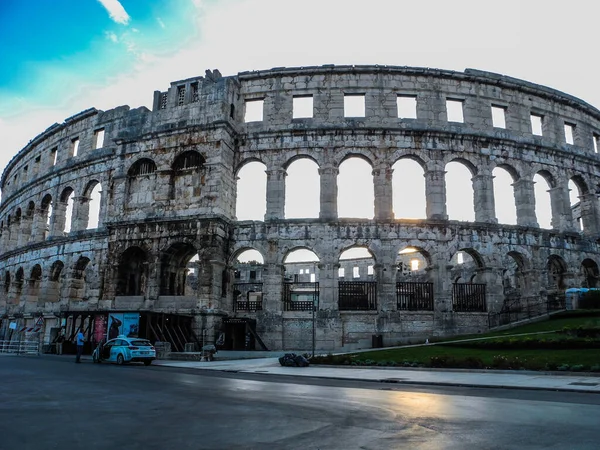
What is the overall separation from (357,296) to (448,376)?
39.5 feet

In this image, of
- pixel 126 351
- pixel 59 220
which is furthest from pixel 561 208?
pixel 59 220

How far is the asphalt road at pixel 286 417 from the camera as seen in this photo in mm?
5617

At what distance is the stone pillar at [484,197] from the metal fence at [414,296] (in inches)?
216

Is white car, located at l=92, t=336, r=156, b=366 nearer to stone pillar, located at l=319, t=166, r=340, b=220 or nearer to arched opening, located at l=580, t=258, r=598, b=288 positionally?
stone pillar, located at l=319, t=166, r=340, b=220

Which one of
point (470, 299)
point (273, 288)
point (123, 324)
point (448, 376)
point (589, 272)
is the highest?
point (589, 272)

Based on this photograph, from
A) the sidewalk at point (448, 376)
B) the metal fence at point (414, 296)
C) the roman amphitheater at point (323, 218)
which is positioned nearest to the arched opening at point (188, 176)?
the roman amphitheater at point (323, 218)

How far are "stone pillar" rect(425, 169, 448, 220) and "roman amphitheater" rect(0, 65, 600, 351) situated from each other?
82 mm

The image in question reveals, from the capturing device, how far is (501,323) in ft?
85.3

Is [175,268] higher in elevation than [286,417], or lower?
higher

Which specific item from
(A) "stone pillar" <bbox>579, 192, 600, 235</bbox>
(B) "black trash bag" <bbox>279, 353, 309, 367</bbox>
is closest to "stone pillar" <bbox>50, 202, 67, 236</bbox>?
(B) "black trash bag" <bbox>279, 353, 309, 367</bbox>

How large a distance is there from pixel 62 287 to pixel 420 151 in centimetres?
2495

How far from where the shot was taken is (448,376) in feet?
46.2

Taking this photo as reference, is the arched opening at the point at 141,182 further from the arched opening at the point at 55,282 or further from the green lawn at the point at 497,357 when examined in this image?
the green lawn at the point at 497,357

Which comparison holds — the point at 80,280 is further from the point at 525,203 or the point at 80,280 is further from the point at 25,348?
the point at 525,203
